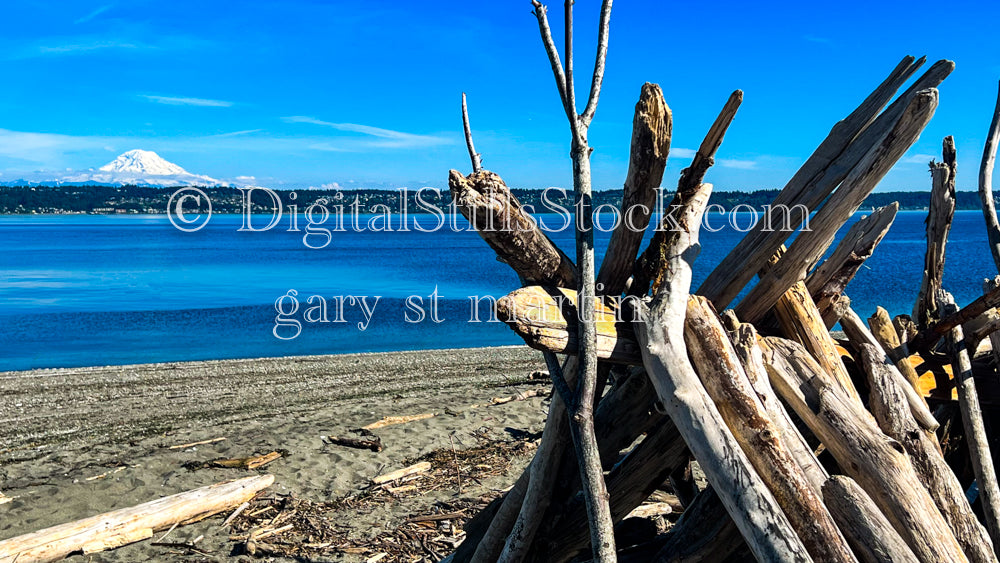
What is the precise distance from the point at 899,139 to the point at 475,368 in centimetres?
1135

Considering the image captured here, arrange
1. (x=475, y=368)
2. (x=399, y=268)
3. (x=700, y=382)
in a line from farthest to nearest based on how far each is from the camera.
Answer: (x=399, y=268) → (x=475, y=368) → (x=700, y=382)

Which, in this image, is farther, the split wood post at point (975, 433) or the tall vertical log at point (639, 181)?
the split wood post at point (975, 433)

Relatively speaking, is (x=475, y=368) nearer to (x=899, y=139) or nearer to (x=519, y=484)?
Result: (x=519, y=484)

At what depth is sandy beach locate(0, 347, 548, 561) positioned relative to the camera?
6246 millimetres

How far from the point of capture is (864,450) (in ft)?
9.39

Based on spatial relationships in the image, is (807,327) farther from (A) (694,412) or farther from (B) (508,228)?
(B) (508,228)

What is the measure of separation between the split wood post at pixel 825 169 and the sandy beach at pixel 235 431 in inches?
136

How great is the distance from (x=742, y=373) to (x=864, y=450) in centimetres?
55

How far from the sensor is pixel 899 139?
3.07m

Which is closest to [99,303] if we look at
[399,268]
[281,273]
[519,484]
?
[281,273]

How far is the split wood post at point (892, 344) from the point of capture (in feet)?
12.7

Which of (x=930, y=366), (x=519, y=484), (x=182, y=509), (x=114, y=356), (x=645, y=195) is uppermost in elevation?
(x=645, y=195)

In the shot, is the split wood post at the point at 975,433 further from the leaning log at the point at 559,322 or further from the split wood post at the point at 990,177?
the leaning log at the point at 559,322

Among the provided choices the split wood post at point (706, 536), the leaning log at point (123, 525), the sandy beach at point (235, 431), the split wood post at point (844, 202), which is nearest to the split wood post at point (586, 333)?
the split wood post at point (706, 536)
